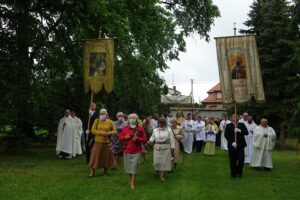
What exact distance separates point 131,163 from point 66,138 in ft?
29.8

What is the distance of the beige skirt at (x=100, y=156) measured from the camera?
1523 cm

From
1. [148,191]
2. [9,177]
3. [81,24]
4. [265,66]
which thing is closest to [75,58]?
[81,24]

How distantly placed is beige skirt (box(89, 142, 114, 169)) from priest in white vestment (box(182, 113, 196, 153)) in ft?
40.1

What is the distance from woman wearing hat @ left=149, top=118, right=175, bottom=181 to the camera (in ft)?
49.7

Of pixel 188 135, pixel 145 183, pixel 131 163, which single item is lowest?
pixel 145 183

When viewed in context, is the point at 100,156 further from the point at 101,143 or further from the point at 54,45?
the point at 54,45

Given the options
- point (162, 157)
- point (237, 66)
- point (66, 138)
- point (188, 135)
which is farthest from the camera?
point (188, 135)

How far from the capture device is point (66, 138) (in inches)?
886

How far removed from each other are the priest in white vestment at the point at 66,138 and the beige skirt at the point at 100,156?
23.3 ft

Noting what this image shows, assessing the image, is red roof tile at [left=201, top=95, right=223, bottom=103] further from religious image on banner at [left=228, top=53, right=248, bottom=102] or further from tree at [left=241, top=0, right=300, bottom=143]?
religious image on banner at [left=228, top=53, right=248, bottom=102]

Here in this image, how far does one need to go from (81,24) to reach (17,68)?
114 inches

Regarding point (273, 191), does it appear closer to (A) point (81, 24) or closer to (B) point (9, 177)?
(B) point (9, 177)

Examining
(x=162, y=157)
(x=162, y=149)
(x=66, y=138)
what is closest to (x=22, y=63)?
(x=66, y=138)

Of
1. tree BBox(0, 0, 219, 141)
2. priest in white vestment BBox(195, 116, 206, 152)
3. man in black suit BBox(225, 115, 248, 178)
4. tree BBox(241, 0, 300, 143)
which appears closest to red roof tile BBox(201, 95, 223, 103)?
tree BBox(241, 0, 300, 143)
